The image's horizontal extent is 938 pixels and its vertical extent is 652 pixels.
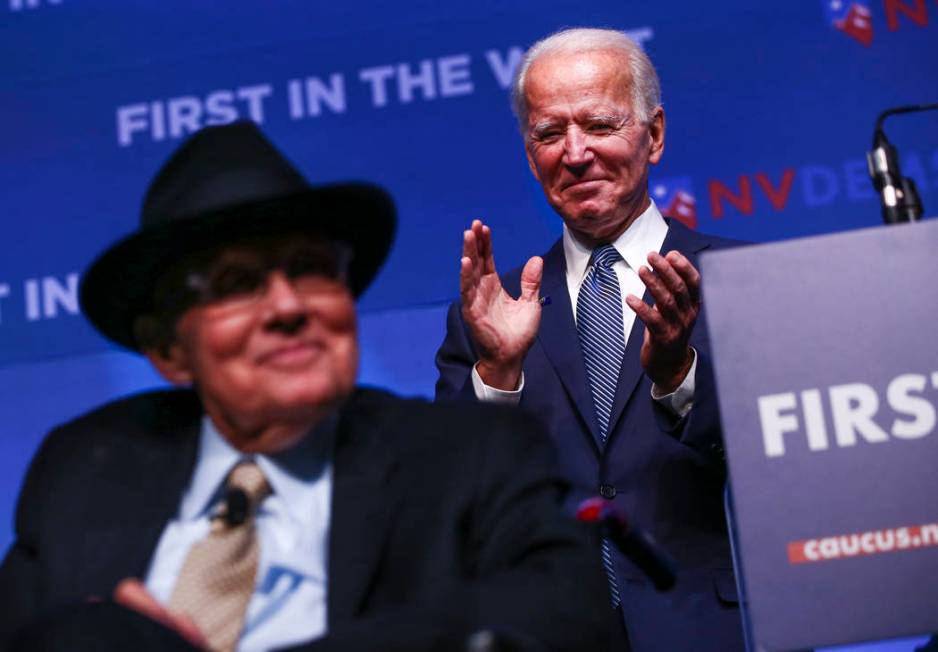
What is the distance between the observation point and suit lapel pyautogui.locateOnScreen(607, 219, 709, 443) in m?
2.62

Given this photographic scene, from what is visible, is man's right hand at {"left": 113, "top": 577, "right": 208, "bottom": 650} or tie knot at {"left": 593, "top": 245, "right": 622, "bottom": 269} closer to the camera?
man's right hand at {"left": 113, "top": 577, "right": 208, "bottom": 650}

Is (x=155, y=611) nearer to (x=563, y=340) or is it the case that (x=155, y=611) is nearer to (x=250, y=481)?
(x=250, y=481)

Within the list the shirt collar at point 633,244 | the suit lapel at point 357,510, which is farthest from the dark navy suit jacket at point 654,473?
the suit lapel at point 357,510

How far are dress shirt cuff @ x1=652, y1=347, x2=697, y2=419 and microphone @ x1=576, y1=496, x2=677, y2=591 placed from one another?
2.47 ft

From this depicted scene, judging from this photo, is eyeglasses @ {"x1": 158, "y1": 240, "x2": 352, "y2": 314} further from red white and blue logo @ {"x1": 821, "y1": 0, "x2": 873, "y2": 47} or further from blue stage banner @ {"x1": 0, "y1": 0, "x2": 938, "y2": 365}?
red white and blue logo @ {"x1": 821, "y1": 0, "x2": 873, "y2": 47}

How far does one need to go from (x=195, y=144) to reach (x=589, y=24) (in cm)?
212

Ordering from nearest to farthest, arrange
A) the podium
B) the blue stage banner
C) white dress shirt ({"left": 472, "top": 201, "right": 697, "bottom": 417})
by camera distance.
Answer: the podium
white dress shirt ({"left": 472, "top": 201, "right": 697, "bottom": 417})
the blue stage banner

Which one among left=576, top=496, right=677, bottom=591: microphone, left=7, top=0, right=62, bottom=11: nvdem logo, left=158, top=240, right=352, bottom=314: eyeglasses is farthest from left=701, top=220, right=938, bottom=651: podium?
left=7, top=0, right=62, bottom=11: nvdem logo

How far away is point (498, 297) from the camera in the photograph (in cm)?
264

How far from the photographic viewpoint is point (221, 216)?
5.41ft

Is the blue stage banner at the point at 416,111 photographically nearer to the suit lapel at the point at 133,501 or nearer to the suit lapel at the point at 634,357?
the suit lapel at the point at 634,357

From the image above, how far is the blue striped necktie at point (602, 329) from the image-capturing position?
8.77 feet

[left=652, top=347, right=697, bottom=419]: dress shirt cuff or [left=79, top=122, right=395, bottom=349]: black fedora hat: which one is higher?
[left=79, top=122, right=395, bottom=349]: black fedora hat

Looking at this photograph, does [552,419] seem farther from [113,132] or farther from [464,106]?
[113,132]
